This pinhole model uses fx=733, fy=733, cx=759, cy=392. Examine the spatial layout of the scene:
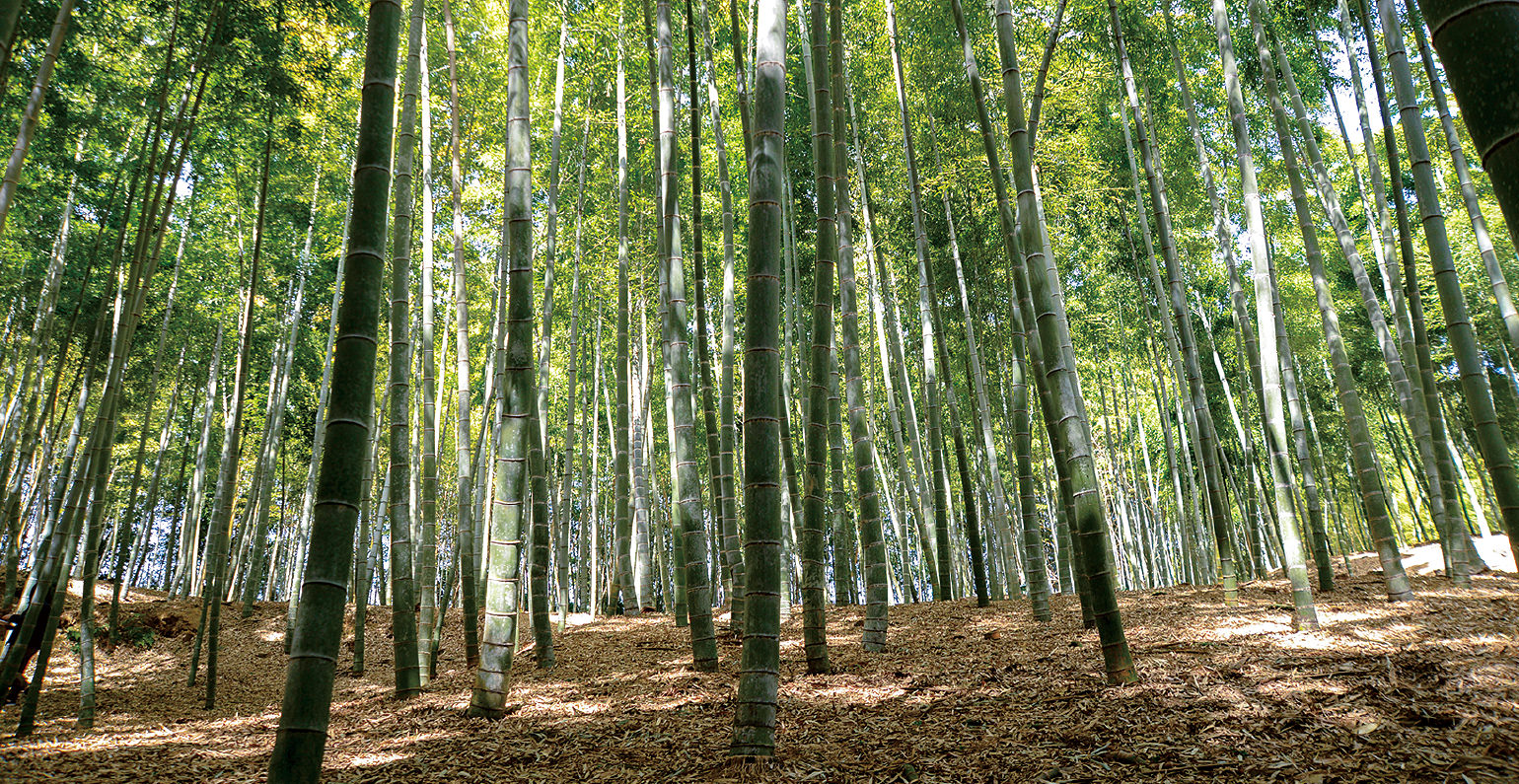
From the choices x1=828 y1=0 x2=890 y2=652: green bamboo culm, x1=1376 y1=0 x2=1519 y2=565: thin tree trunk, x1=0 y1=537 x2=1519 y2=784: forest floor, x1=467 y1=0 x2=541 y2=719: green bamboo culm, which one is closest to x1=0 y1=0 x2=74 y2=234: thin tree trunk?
x1=467 y1=0 x2=541 y2=719: green bamboo culm

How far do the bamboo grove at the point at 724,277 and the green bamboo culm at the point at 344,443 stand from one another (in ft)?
0.03

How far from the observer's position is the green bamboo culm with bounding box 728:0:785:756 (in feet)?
7.64

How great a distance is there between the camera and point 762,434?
236cm

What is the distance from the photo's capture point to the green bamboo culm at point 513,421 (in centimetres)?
306

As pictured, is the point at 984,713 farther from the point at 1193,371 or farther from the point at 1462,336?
the point at 1193,371

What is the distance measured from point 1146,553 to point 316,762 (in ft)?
62.9

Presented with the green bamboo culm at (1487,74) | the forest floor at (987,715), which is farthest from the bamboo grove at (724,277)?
the forest floor at (987,715)

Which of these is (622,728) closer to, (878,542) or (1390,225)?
→ (878,542)

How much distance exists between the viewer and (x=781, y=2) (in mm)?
2500

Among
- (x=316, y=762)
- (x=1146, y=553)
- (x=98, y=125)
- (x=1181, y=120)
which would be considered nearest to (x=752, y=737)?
(x=316, y=762)

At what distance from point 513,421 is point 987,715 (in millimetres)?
2273

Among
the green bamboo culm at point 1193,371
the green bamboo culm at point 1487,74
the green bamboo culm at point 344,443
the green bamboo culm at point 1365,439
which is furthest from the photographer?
the green bamboo culm at point 1193,371

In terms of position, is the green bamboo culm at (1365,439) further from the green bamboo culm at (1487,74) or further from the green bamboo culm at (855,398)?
the green bamboo culm at (1487,74)

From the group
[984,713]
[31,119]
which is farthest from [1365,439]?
[31,119]
